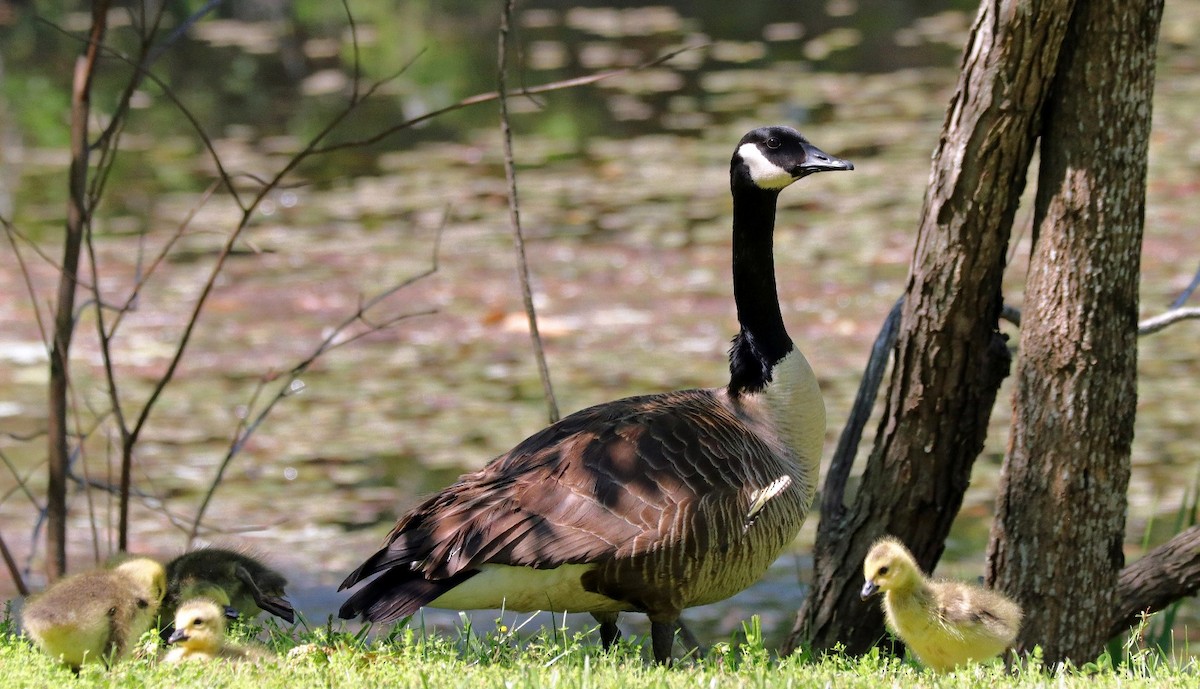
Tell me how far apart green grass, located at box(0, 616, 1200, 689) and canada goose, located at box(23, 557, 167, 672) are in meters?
0.07

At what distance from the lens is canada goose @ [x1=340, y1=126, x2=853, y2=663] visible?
455 cm

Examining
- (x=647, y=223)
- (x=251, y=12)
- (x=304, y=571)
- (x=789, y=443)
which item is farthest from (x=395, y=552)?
(x=251, y=12)

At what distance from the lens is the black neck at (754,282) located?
5676mm

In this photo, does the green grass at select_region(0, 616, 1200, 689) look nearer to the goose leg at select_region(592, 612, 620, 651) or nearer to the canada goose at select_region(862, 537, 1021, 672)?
the canada goose at select_region(862, 537, 1021, 672)

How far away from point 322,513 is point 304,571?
22.0 inches

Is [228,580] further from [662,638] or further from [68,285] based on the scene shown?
[68,285]

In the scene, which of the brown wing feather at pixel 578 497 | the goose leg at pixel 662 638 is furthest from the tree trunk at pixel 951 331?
the goose leg at pixel 662 638

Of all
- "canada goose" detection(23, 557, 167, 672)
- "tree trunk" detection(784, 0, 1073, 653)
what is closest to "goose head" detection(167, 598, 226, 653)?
"canada goose" detection(23, 557, 167, 672)

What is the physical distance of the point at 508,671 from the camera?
4016mm

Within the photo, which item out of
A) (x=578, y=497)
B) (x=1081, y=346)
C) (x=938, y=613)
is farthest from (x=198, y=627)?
(x=1081, y=346)

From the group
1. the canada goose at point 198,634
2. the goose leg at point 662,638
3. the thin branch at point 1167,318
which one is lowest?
the goose leg at point 662,638

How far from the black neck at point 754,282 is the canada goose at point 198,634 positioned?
2254 millimetres

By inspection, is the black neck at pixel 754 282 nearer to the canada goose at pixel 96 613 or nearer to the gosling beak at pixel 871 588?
the gosling beak at pixel 871 588

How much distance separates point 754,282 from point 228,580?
7.36 ft
